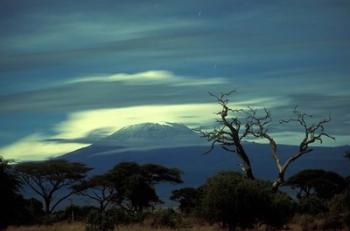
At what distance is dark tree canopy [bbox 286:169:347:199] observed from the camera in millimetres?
84750

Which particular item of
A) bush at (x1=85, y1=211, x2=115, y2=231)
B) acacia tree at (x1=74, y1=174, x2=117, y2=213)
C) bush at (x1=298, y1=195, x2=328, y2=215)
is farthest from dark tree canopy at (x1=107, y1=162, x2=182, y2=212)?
bush at (x1=85, y1=211, x2=115, y2=231)

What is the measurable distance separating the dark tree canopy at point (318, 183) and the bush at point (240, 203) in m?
42.7

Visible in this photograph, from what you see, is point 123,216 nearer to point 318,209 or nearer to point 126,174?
point 318,209

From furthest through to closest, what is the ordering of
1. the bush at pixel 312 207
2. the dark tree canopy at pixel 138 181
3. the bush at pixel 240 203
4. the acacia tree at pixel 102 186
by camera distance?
the acacia tree at pixel 102 186 → the dark tree canopy at pixel 138 181 → the bush at pixel 312 207 → the bush at pixel 240 203

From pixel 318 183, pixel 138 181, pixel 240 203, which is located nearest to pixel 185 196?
pixel 138 181

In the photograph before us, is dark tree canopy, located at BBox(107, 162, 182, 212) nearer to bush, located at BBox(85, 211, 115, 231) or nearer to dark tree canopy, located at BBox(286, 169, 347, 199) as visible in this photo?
dark tree canopy, located at BBox(286, 169, 347, 199)

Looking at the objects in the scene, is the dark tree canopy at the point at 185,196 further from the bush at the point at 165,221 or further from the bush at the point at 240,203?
the bush at the point at 240,203

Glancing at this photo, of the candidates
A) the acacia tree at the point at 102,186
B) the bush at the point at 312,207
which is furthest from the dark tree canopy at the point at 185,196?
the bush at the point at 312,207

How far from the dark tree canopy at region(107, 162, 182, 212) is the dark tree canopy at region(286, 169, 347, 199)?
15.5 metres

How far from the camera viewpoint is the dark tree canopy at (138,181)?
73688 millimetres

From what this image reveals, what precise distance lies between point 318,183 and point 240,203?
50325 millimetres

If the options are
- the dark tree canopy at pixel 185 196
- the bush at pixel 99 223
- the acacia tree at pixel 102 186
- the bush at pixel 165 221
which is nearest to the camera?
the bush at pixel 99 223

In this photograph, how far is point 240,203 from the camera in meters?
39.6

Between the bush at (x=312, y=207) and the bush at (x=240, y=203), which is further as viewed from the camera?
the bush at (x=312, y=207)
